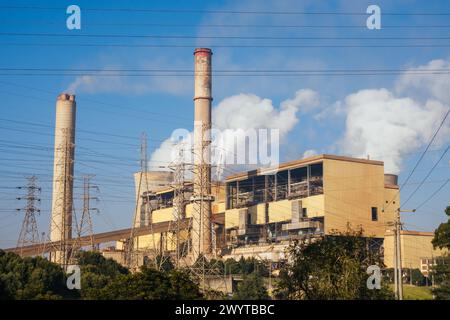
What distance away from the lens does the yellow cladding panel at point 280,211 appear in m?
97.2

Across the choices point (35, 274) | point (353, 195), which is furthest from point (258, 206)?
point (35, 274)

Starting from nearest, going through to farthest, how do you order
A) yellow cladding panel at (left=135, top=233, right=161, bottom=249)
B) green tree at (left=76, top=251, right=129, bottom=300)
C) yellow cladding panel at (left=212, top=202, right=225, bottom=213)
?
green tree at (left=76, top=251, right=129, bottom=300) < yellow cladding panel at (left=135, top=233, right=161, bottom=249) < yellow cladding panel at (left=212, top=202, right=225, bottom=213)

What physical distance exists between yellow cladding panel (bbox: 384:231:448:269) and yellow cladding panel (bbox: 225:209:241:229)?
74.4ft

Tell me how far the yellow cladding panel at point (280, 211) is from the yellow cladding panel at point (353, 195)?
7178mm

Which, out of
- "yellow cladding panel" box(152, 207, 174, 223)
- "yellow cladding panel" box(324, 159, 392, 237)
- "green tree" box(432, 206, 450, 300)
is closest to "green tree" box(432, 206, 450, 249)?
"green tree" box(432, 206, 450, 300)

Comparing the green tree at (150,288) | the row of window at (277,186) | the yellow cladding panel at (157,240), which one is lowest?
the green tree at (150,288)

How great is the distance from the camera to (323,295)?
103ft

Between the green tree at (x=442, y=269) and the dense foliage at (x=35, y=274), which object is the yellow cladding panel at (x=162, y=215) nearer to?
the dense foliage at (x=35, y=274)

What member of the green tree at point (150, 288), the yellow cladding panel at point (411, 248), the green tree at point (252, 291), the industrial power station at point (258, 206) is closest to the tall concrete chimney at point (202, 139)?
the industrial power station at point (258, 206)

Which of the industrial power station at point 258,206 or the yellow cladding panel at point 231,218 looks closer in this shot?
the industrial power station at point 258,206

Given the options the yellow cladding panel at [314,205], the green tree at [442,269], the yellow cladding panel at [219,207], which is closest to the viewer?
the green tree at [442,269]

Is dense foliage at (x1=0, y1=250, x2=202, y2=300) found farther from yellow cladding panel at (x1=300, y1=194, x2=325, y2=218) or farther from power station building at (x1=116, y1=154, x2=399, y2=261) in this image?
yellow cladding panel at (x1=300, y1=194, x2=325, y2=218)

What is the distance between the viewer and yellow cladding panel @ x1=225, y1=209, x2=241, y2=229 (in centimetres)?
10419
